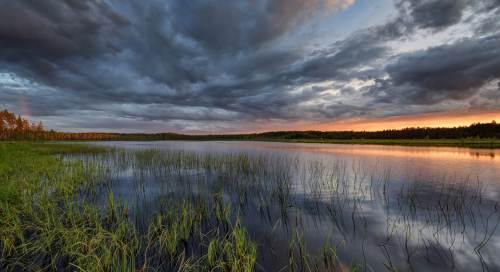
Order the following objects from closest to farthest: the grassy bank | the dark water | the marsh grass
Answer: the grassy bank → the marsh grass → the dark water

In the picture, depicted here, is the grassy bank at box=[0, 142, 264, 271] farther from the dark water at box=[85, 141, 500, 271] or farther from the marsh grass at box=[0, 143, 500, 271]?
the dark water at box=[85, 141, 500, 271]

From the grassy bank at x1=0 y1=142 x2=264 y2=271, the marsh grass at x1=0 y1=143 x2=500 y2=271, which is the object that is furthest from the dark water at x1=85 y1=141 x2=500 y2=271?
the grassy bank at x1=0 y1=142 x2=264 y2=271

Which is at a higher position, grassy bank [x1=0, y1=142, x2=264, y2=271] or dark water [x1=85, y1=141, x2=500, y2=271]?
grassy bank [x1=0, y1=142, x2=264, y2=271]

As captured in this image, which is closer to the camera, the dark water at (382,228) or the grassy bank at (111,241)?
the grassy bank at (111,241)

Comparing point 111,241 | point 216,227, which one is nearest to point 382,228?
point 216,227

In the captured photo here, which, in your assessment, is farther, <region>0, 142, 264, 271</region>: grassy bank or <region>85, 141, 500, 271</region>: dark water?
<region>85, 141, 500, 271</region>: dark water

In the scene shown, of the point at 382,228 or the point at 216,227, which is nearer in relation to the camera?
the point at 216,227

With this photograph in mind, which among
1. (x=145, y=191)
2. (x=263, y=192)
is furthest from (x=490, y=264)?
(x=145, y=191)

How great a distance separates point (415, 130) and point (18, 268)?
395 ft

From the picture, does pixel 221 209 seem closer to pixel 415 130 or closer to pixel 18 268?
pixel 18 268

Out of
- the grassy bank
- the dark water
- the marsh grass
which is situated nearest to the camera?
the grassy bank

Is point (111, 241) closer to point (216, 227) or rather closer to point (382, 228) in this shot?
point (216, 227)

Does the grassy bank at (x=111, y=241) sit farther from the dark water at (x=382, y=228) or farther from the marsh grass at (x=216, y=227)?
the dark water at (x=382, y=228)

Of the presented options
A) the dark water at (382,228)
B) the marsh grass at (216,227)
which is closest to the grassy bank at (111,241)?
the marsh grass at (216,227)
